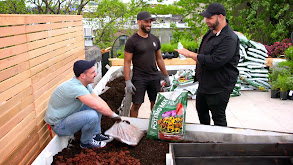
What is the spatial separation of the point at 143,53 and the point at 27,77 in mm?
1702

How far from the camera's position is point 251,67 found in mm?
6359

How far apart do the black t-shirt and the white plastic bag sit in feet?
3.31

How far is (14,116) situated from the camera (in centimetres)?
251

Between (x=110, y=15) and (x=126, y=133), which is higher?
(x=110, y=15)

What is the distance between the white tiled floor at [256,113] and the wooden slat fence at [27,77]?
2.21 metres

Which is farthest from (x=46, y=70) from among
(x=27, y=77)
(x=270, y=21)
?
(x=270, y=21)

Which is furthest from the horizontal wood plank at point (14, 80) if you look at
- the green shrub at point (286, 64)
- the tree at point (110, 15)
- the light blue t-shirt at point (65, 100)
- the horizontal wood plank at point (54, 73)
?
the tree at point (110, 15)

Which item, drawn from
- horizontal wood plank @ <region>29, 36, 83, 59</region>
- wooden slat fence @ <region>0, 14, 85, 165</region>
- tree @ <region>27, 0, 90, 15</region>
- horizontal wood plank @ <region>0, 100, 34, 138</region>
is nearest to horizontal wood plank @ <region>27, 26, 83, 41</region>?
wooden slat fence @ <region>0, 14, 85, 165</region>

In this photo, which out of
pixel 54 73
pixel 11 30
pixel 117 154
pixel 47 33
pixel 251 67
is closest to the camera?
pixel 11 30

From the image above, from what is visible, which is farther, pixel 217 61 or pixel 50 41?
pixel 50 41

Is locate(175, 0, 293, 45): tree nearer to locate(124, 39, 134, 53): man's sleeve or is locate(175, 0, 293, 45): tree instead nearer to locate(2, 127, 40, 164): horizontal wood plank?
locate(124, 39, 134, 53): man's sleeve

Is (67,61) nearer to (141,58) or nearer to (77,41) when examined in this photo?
(77,41)

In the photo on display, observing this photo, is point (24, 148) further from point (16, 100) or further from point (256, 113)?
point (256, 113)

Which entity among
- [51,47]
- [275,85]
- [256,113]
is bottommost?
[256,113]
